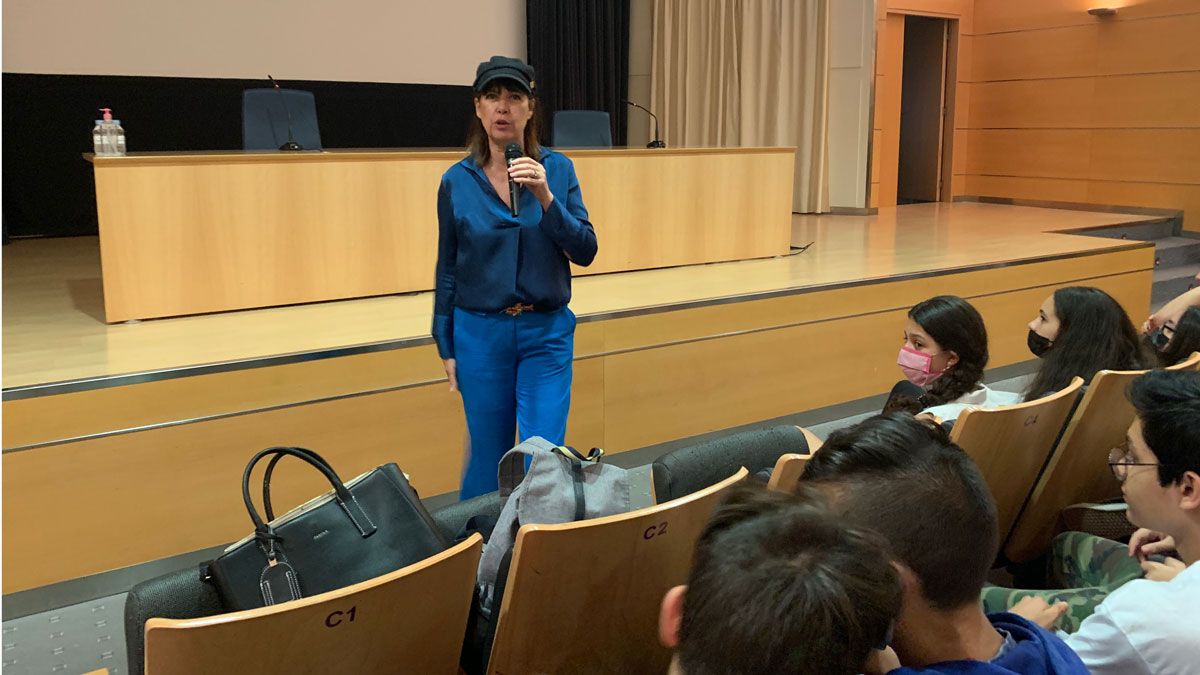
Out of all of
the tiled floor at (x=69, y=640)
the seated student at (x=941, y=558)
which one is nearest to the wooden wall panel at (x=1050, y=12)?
the seated student at (x=941, y=558)

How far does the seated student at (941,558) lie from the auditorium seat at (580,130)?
17.8 ft

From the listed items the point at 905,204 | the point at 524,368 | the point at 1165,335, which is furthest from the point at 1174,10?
the point at 524,368

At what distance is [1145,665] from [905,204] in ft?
28.7

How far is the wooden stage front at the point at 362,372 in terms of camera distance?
9.44 ft

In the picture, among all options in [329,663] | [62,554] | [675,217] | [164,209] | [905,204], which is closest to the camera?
[329,663]

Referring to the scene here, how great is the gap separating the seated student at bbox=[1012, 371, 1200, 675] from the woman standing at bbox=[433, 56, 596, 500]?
1.35 meters

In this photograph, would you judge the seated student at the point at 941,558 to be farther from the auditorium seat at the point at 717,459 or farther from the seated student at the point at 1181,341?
the seated student at the point at 1181,341

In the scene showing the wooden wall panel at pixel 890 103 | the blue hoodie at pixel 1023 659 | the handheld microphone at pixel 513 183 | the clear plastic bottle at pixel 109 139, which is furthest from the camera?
the wooden wall panel at pixel 890 103

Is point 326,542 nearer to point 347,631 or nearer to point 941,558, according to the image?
point 347,631

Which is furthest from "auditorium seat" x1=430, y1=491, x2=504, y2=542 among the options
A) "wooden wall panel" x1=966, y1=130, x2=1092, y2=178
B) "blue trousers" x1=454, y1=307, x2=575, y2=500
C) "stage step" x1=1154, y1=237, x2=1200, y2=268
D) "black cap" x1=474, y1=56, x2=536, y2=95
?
"wooden wall panel" x1=966, y1=130, x2=1092, y2=178

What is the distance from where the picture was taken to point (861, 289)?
4738mm

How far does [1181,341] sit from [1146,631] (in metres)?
1.88

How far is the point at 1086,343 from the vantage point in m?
2.64

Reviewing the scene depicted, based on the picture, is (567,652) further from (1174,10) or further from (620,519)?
(1174,10)
